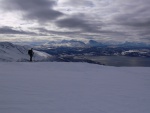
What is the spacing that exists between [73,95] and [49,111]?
233 cm

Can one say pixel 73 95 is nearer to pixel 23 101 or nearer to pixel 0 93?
pixel 23 101

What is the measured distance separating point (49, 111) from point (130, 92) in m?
4.98

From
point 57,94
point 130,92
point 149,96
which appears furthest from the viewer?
point 130,92

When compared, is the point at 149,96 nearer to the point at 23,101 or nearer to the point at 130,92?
the point at 130,92

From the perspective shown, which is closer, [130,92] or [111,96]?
[111,96]

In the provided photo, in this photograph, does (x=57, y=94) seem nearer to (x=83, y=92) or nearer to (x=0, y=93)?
(x=83, y=92)

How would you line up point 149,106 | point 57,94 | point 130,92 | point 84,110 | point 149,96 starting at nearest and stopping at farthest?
point 84,110, point 149,106, point 57,94, point 149,96, point 130,92

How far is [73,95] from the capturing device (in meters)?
8.26

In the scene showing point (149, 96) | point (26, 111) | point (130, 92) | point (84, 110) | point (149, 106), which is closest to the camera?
point (26, 111)

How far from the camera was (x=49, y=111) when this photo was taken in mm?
6047

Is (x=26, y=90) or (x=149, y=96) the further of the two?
(x=149, y=96)

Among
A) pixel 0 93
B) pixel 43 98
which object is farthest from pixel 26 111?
pixel 0 93

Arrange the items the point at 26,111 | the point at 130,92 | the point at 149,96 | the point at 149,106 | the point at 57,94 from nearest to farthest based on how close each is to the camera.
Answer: the point at 26,111 → the point at 149,106 → the point at 57,94 → the point at 149,96 → the point at 130,92

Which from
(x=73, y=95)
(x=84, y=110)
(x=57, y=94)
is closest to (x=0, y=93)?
(x=57, y=94)
